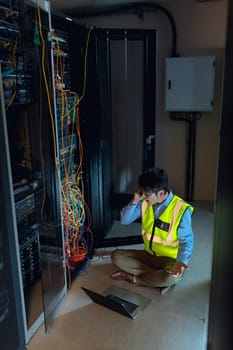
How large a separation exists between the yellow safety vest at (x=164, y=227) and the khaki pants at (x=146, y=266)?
5 cm

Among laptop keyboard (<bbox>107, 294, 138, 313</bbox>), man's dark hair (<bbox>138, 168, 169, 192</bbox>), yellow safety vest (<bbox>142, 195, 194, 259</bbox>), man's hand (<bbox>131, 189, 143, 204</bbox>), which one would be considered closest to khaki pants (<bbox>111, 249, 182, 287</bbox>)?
yellow safety vest (<bbox>142, 195, 194, 259</bbox>)

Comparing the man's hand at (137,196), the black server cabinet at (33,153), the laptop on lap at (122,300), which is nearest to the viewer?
the black server cabinet at (33,153)

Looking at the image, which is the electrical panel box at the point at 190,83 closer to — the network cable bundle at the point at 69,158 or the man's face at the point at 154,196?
the network cable bundle at the point at 69,158

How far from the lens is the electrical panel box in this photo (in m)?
3.31

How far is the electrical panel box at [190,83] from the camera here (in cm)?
331

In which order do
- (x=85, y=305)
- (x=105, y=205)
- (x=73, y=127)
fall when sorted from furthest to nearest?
(x=105, y=205), (x=73, y=127), (x=85, y=305)

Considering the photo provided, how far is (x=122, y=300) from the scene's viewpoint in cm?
200

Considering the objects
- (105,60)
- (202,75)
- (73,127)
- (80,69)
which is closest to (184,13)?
(202,75)

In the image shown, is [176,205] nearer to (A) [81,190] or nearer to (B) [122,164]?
(A) [81,190]

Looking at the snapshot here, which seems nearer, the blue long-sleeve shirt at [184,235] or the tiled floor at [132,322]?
the tiled floor at [132,322]

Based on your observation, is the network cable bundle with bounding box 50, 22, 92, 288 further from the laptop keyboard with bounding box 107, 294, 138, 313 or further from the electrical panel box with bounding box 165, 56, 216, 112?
the electrical panel box with bounding box 165, 56, 216, 112

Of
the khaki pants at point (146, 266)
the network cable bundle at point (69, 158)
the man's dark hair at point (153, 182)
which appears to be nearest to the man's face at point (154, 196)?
the man's dark hair at point (153, 182)

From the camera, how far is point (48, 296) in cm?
183

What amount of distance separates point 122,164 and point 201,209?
3.28ft
